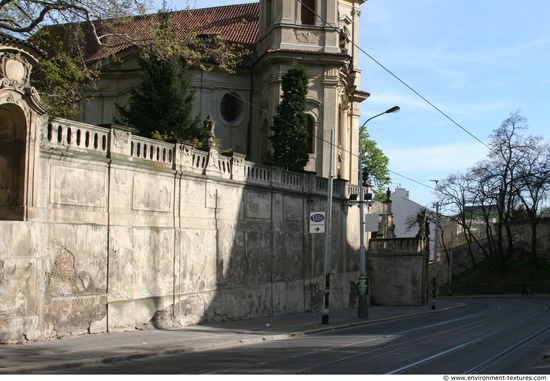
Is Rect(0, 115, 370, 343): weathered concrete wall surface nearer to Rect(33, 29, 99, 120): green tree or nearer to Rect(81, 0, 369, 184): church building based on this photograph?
Rect(33, 29, 99, 120): green tree

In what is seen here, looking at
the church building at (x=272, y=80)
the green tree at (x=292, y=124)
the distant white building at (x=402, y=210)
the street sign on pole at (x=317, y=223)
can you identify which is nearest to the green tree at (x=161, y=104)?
the green tree at (x=292, y=124)

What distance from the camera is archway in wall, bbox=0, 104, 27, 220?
670 inches

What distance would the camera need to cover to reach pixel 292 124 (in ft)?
139

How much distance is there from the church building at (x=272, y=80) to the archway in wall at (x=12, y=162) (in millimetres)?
26627

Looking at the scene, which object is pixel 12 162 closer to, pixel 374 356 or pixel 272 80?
pixel 374 356

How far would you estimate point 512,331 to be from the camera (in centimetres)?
2464

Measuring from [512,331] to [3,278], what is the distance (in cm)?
1724

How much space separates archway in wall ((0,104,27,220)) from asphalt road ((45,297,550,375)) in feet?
17.6

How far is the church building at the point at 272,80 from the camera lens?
155 feet

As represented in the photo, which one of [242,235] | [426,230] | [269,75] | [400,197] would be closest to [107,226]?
[242,235]

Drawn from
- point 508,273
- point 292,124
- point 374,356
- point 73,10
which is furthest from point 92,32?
point 508,273

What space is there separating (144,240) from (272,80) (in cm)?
2839

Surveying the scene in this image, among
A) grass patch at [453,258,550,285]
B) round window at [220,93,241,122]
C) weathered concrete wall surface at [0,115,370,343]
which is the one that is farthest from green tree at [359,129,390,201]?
weathered concrete wall surface at [0,115,370,343]

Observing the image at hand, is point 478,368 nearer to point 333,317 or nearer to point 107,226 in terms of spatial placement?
point 107,226
